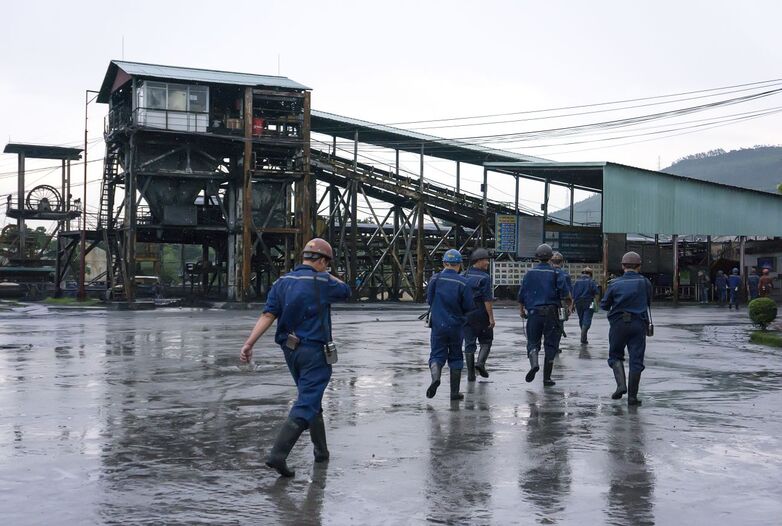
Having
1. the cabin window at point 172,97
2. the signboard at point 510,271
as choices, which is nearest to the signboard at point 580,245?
the signboard at point 510,271

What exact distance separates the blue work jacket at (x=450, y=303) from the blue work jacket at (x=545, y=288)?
1898 millimetres

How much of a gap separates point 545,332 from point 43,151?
6029 centimetres

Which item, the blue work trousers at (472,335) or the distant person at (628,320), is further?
the blue work trousers at (472,335)

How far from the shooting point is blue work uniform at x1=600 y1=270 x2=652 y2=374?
34.4 feet

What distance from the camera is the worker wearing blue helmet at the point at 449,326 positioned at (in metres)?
10.5

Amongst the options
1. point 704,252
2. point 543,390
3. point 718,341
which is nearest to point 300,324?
point 543,390

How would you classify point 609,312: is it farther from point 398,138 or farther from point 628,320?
point 398,138

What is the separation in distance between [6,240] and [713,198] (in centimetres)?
4990

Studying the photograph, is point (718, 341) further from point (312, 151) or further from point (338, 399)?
point (312, 151)

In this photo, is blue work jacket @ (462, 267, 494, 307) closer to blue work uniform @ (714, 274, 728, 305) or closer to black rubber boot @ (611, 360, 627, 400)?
black rubber boot @ (611, 360, 627, 400)

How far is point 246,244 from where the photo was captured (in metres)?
44.3

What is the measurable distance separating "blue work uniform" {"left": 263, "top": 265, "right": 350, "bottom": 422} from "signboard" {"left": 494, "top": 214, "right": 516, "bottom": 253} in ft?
126

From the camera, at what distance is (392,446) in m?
7.83

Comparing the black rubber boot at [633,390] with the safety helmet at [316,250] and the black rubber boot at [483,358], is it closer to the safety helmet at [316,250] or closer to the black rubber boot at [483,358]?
the black rubber boot at [483,358]
